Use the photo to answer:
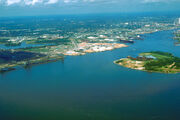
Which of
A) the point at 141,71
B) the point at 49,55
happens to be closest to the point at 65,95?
the point at 141,71

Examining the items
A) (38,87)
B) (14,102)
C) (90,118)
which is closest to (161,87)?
(90,118)

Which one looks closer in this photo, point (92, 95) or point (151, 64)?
point (92, 95)

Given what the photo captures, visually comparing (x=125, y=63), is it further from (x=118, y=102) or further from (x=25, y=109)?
(x=25, y=109)

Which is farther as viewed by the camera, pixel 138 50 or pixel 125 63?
pixel 138 50

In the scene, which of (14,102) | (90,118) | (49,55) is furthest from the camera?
(49,55)

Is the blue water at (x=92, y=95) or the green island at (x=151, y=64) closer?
the blue water at (x=92, y=95)

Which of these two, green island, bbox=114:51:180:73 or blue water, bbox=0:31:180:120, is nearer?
blue water, bbox=0:31:180:120

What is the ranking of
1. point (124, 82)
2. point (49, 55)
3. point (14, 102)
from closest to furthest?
point (14, 102) → point (124, 82) → point (49, 55)
